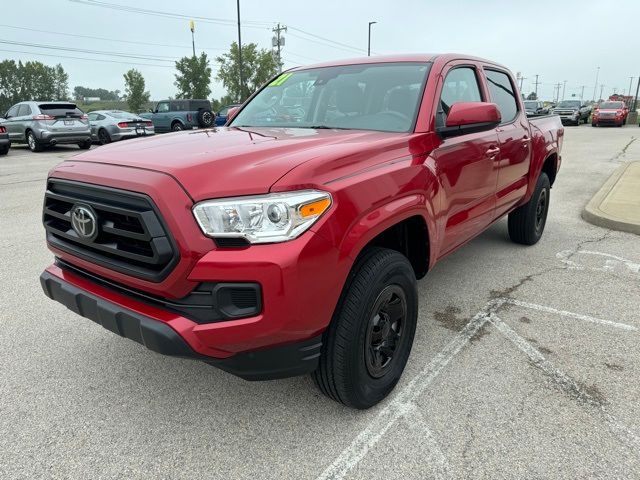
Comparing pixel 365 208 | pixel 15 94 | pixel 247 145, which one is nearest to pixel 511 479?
pixel 365 208

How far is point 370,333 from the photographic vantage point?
7.63 ft

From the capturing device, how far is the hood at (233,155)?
1939mm

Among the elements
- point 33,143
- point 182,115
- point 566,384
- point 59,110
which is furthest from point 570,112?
point 566,384

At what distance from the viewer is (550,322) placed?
11.3ft

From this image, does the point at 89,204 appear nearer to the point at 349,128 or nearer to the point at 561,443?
the point at 349,128

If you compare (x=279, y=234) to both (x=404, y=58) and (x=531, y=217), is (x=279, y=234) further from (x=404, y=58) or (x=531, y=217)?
(x=531, y=217)

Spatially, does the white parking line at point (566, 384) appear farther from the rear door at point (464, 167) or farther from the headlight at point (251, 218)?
the headlight at point (251, 218)

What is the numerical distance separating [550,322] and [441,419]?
5.06 feet

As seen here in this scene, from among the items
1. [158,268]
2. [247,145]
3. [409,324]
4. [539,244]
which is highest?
[247,145]

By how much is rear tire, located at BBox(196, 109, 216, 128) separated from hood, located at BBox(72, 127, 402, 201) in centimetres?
2032

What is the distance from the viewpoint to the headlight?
1.88m

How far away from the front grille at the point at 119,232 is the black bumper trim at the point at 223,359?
187 millimetres

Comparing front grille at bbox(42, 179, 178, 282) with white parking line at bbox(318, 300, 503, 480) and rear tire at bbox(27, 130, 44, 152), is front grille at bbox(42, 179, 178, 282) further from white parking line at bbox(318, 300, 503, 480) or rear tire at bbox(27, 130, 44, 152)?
rear tire at bbox(27, 130, 44, 152)

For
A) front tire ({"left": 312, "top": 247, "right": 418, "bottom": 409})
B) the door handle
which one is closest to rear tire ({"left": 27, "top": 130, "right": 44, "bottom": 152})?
the door handle
